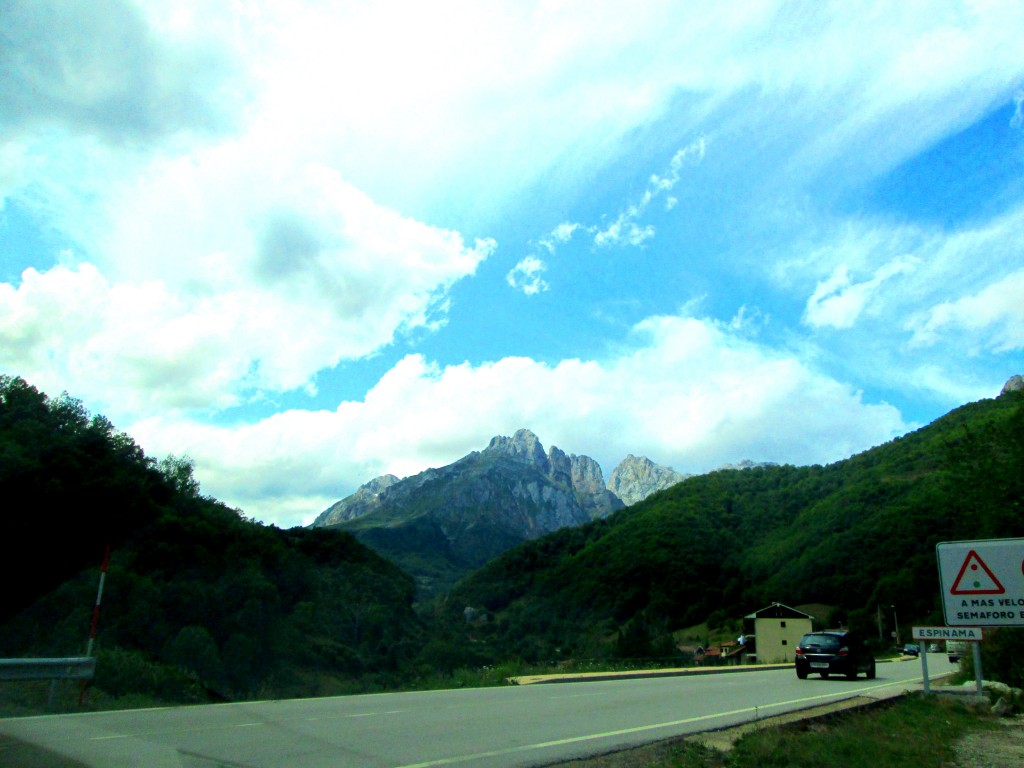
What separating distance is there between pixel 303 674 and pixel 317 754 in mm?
36081

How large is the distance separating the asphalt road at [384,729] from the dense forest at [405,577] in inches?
187

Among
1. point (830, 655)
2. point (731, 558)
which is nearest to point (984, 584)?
point (830, 655)

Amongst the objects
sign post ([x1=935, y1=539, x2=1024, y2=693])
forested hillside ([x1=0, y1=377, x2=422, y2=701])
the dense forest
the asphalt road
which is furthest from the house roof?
sign post ([x1=935, y1=539, x2=1024, y2=693])

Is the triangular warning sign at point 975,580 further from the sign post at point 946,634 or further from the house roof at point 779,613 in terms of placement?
the house roof at point 779,613

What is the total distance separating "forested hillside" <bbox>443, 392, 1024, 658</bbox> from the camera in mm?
70625

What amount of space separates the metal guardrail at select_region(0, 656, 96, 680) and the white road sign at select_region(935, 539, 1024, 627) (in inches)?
547

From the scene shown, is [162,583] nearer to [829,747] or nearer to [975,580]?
[829,747]

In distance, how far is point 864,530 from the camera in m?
76.8

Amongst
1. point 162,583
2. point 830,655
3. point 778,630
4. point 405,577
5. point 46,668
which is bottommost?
point 778,630

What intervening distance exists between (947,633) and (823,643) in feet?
31.4

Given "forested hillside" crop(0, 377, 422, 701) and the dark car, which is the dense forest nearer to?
"forested hillside" crop(0, 377, 422, 701)

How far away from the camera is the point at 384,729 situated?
10.6 metres

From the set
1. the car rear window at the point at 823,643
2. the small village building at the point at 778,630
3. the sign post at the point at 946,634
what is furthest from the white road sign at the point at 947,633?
the small village building at the point at 778,630

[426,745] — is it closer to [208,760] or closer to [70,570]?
[208,760]
